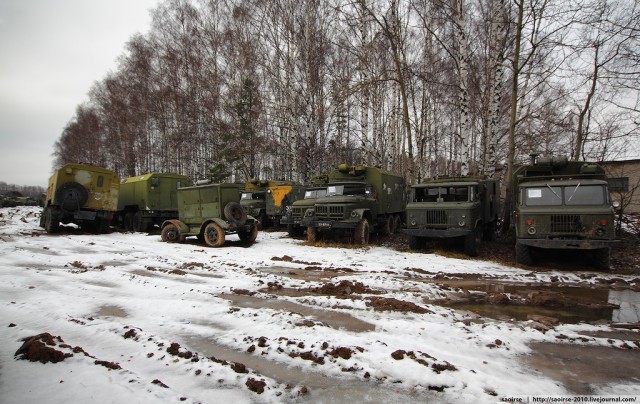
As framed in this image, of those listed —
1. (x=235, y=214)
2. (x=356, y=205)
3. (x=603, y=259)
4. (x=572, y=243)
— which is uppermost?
(x=356, y=205)

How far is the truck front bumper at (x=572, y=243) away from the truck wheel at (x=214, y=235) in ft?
27.0

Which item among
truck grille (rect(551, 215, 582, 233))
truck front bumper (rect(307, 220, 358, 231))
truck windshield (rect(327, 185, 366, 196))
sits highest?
truck windshield (rect(327, 185, 366, 196))

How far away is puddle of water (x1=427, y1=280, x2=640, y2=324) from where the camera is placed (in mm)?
4504

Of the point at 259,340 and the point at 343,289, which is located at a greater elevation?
the point at 343,289

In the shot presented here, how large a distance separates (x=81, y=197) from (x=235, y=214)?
737 cm

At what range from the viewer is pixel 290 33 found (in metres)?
18.5

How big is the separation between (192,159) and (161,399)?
24.8 m

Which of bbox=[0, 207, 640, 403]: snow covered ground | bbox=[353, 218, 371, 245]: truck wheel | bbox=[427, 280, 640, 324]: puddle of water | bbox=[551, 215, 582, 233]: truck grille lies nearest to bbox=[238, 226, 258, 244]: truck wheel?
bbox=[353, 218, 371, 245]: truck wheel

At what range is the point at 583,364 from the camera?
3047mm

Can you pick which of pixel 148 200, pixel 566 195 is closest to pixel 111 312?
pixel 566 195

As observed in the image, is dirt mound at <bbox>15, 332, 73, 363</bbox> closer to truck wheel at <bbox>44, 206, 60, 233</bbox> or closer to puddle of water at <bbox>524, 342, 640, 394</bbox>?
puddle of water at <bbox>524, 342, 640, 394</bbox>

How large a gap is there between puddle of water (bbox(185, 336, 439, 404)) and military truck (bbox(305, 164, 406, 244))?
7.80m

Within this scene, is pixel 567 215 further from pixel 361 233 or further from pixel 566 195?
pixel 361 233

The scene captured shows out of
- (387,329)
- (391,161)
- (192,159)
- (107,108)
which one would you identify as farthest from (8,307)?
(107,108)
